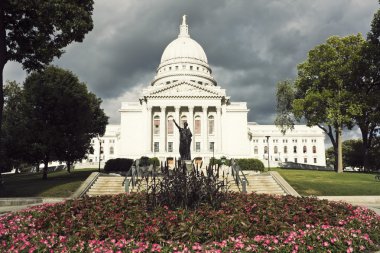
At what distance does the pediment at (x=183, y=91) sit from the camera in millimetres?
72625

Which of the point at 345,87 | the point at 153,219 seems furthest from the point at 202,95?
the point at 153,219

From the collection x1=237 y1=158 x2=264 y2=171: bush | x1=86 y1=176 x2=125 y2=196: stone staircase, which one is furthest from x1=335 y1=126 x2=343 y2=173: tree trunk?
x1=86 y1=176 x2=125 y2=196: stone staircase

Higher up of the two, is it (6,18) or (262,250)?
(6,18)

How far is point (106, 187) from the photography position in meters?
23.8

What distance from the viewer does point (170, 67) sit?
329 ft

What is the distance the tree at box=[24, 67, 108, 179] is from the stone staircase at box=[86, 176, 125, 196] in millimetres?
9663

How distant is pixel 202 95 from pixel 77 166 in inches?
1205

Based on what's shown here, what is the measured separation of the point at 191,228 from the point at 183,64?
93096 mm

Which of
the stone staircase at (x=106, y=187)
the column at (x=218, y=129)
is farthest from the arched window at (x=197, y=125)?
the stone staircase at (x=106, y=187)

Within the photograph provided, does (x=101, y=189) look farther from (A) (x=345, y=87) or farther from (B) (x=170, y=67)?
(B) (x=170, y=67)

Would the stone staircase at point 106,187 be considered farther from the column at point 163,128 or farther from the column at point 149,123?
the column at point 163,128

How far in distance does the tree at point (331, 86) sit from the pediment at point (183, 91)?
30.8 m

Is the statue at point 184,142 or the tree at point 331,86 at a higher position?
the tree at point 331,86

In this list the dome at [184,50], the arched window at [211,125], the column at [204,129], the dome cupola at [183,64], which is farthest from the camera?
the dome at [184,50]
